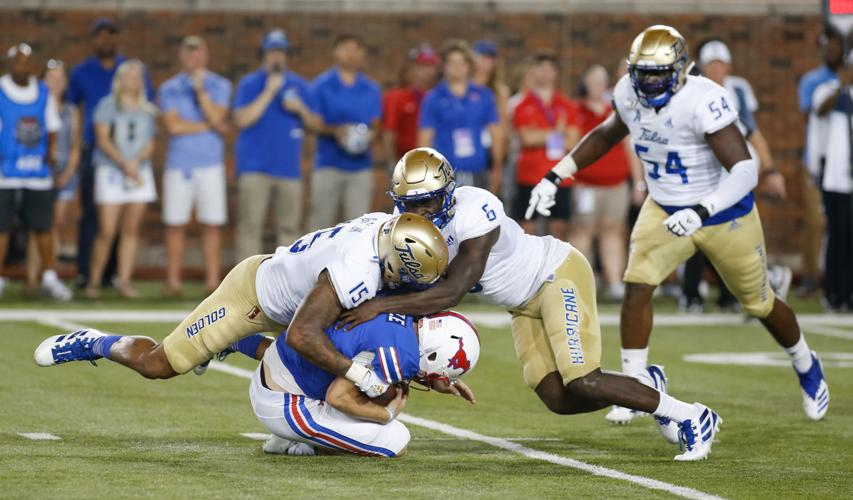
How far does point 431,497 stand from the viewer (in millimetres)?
5707

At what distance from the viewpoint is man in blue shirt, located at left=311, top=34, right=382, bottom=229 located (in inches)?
563

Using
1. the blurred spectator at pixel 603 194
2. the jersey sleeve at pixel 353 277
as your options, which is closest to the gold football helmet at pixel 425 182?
the jersey sleeve at pixel 353 277

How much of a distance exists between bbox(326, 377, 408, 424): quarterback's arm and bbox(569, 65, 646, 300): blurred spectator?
312 inches

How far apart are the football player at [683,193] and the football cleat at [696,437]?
1.22 m

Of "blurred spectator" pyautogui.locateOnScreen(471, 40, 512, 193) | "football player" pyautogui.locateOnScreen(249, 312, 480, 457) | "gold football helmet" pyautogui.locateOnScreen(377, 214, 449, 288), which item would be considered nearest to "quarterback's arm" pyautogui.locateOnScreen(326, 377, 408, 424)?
"football player" pyautogui.locateOnScreen(249, 312, 480, 457)

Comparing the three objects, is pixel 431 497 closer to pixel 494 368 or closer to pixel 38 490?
pixel 38 490

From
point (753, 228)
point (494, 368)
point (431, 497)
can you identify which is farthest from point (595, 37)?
point (431, 497)

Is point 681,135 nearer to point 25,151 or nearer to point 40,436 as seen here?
point 40,436

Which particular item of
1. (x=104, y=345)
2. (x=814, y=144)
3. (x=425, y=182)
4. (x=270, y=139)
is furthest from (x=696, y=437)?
(x=270, y=139)

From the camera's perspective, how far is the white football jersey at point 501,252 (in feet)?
22.7

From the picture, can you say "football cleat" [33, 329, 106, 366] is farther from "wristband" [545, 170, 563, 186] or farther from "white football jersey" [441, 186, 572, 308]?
"wristband" [545, 170, 563, 186]

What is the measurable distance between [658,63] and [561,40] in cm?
1084

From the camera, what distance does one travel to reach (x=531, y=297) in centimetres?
721

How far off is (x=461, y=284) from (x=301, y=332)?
780mm
